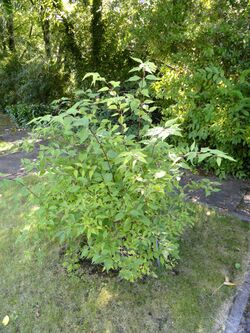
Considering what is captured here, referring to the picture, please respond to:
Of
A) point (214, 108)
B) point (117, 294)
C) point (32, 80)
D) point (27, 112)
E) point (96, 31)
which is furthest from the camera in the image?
point (27, 112)

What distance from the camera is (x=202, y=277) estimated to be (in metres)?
2.22

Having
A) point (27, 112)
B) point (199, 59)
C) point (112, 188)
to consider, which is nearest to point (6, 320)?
point (112, 188)

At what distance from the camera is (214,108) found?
3420mm

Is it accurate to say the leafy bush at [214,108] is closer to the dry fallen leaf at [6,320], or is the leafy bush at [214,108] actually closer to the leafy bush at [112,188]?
the leafy bush at [112,188]

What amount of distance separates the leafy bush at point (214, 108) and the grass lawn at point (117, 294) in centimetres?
137

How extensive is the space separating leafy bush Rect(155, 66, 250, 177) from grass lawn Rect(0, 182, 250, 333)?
4.51 feet

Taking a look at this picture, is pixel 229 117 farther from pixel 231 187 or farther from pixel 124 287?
pixel 124 287

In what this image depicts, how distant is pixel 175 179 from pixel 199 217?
1362 mm

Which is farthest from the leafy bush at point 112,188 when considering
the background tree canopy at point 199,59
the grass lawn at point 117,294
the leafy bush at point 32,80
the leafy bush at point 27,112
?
the leafy bush at point 32,80

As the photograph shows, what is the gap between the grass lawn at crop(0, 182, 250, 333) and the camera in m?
1.92

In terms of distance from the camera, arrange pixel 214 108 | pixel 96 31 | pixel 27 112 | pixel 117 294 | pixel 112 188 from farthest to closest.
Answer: pixel 27 112
pixel 96 31
pixel 214 108
pixel 117 294
pixel 112 188

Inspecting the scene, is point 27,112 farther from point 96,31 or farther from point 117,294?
point 117,294

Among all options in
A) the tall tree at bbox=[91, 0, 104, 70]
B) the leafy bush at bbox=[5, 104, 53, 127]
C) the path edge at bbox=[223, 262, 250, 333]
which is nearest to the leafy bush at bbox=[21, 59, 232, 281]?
the path edge at bbox=[223, 262, 250, 333]

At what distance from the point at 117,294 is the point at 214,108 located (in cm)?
249
